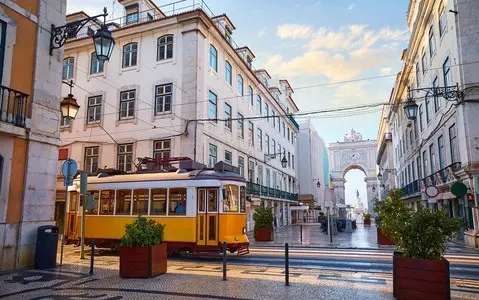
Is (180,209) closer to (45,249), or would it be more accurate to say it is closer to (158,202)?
(158,202)

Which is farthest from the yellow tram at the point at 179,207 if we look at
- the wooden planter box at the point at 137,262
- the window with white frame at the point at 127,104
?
the window with white frame at the point at 127,104

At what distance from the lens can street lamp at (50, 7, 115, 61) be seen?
905 cm

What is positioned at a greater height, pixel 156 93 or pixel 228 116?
pixel 156 93

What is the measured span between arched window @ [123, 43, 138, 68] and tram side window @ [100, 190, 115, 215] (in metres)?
10.6

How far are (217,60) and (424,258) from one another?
18864 millimetres

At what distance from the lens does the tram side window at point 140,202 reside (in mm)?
13250

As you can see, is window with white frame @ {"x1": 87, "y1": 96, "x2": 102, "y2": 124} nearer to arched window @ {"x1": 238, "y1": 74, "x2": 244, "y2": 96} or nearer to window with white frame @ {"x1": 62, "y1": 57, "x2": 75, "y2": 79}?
window with white frame @ {"x1": 62, "y1": 57, "x2": 75, "y2": 79}

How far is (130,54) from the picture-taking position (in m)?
22.3

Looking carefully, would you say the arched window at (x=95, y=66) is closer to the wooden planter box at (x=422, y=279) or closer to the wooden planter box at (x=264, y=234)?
the wooden planter box at (x=264, y=234)

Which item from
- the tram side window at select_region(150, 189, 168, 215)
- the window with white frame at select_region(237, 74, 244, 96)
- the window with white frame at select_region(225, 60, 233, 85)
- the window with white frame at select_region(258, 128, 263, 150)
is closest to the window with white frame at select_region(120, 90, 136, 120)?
the window with white frame at select_region(225, 60, 233, 85)

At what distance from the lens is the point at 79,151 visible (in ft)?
74.5

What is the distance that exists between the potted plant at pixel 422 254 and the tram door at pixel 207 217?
6633 millimetres

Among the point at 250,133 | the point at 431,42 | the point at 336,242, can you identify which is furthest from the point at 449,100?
the point at 250,133

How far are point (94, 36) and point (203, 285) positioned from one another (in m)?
6.42
